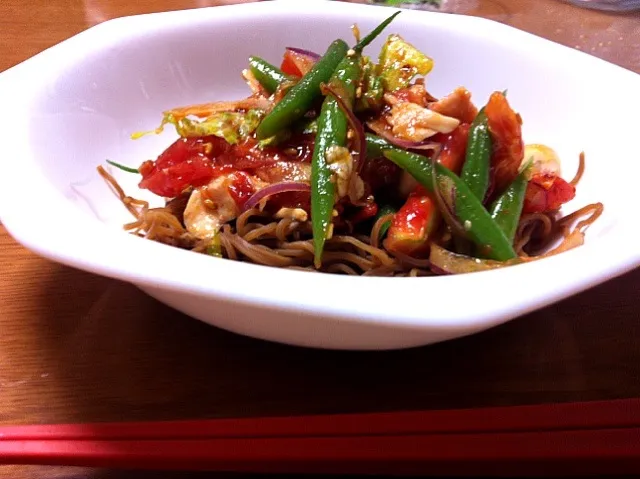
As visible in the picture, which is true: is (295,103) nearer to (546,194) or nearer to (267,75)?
(267,75)

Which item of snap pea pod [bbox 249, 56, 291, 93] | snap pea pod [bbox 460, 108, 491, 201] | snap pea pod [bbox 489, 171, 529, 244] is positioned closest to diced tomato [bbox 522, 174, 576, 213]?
snap pea pod [bbox 489, 171, 529, 244]

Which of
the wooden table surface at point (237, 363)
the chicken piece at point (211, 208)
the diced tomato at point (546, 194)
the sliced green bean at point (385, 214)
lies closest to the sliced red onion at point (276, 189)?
the chicken piece at point (211, 208)

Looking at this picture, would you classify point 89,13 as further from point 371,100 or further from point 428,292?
point 428,292

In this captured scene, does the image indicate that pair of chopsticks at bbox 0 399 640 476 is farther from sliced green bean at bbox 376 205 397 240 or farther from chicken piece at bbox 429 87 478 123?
chicken piece at bbox 429 87 478 123

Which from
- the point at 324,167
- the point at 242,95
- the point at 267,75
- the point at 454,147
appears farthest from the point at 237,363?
the point at 242,95

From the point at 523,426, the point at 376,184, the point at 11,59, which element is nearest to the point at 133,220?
the point at 376,184
